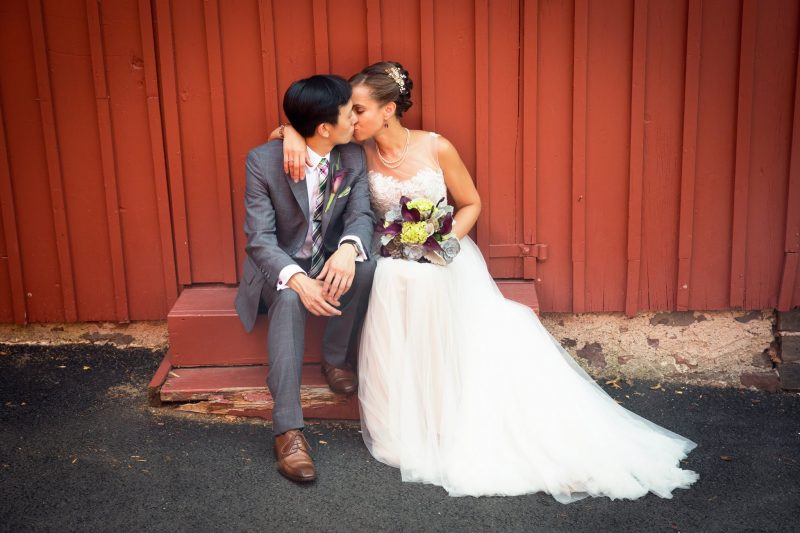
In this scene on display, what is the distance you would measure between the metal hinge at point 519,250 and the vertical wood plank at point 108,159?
→ 7.06 ft

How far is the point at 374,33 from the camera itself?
178 inches

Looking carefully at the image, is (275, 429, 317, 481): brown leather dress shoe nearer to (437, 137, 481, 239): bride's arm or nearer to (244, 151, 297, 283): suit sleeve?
(244, 151, 297, 283): suit sleeve

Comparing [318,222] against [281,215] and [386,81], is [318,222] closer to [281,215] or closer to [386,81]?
[281,215]

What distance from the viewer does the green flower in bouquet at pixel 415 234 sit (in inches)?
158

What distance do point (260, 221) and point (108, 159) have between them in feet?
4.10

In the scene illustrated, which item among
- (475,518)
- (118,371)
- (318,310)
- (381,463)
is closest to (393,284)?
(318,310)

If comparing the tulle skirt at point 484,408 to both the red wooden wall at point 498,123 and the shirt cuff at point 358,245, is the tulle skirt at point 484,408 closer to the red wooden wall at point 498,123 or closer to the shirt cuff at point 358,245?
the shirt cuff at point 358,245

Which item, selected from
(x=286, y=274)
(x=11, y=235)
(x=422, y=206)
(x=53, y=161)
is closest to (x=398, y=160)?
(x=422, y=206)

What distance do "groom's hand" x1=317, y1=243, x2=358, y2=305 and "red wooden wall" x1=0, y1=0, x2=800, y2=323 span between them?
1072 millimetres

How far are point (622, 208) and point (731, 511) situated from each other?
181 cm

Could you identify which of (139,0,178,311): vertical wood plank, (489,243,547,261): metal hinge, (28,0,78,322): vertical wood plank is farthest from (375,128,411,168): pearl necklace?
(28,0,78,322): vertical wood plank

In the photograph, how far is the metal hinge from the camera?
475cm

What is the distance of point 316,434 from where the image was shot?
4.15m

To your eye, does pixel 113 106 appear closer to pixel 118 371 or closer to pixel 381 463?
pixel 118 371
